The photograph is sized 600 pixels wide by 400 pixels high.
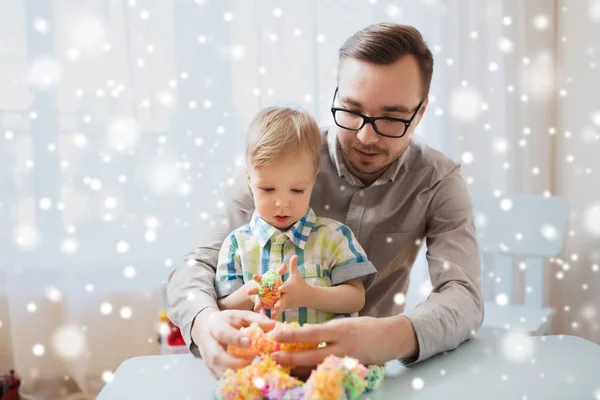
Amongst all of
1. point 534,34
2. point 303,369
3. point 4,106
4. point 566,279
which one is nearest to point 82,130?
point 4,106

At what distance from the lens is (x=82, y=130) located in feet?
8.14

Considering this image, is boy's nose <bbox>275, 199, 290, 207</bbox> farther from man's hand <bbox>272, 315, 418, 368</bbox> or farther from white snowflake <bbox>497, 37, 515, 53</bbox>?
white snowflake <bbox>497, 37, 515, 53</bbox>

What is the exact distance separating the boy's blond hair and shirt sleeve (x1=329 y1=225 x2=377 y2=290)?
0.56ft

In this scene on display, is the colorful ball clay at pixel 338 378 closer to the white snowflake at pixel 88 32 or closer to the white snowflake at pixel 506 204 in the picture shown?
the white snowflake at pixel 506 204

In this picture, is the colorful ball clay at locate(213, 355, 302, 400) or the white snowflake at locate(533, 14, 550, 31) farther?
the white snowflake at locate(533, 14, 550, 31)

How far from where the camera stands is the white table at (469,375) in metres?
0.98

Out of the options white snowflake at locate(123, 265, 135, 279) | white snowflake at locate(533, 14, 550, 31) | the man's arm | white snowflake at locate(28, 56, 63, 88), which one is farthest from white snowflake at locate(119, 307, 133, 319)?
white snowflake at locate(533, 14, 550, 31)

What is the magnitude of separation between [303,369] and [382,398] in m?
0.14

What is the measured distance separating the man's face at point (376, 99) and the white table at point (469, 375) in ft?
1.78

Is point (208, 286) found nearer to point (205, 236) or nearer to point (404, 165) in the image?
point (205, 236)

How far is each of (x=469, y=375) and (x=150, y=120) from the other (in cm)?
186

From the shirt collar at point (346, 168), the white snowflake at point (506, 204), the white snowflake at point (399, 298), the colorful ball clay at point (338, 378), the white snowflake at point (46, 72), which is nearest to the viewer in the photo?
the colorful ball clay at point (338, 378)

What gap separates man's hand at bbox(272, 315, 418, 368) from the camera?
3.30ft

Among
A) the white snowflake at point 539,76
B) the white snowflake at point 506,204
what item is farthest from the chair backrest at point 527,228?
the white snowflake at point 539,76
